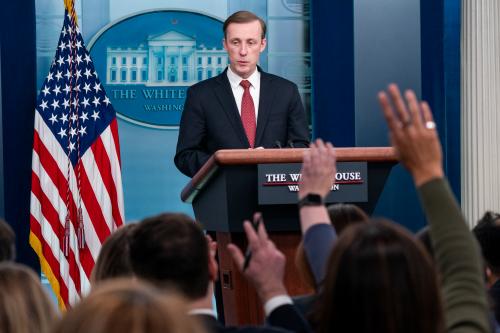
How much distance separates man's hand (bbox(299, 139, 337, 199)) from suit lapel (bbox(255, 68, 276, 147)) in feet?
8.07

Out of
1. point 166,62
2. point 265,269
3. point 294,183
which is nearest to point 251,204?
point 294,183

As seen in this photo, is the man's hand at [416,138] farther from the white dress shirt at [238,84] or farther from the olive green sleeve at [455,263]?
the white dress shirt at [238,84]

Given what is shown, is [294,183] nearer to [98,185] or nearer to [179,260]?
[179,260]

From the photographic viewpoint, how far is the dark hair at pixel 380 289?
1.64m

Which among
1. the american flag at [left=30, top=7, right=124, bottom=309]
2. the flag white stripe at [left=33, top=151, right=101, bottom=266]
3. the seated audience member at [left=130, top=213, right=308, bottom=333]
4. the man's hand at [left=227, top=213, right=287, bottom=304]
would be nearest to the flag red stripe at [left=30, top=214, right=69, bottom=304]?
the american flag at [left=30, top=7, right=124, bottom=309]

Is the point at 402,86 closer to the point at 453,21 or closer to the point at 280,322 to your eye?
the point at 453,21

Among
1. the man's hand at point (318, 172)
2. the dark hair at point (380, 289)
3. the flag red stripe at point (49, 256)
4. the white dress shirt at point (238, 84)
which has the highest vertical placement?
the white dress shirt at point (238, 84)

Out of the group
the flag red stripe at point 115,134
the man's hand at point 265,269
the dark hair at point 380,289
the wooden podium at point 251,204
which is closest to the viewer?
the dark hair at point 380,289

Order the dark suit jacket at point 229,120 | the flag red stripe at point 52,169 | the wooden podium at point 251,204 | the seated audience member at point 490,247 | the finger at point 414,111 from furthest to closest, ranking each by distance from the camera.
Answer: the flag red stripe at point 52,169 → the dark suit jacket at point 229,120 → the wooden podium at point 251,204 → the seated audience member at point 490,247 → the finger at point 414,111

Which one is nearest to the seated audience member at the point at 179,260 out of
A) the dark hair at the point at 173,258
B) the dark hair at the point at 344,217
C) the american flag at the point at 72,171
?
the dark hair at the point at 173,258

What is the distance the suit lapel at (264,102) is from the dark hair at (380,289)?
3224 mm

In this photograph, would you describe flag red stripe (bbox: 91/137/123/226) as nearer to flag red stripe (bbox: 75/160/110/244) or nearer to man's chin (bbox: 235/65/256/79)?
flag red stripe (bbox: 75/160/110/244)

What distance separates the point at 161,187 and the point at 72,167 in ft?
2.86

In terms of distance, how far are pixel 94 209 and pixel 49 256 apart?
0.38m
